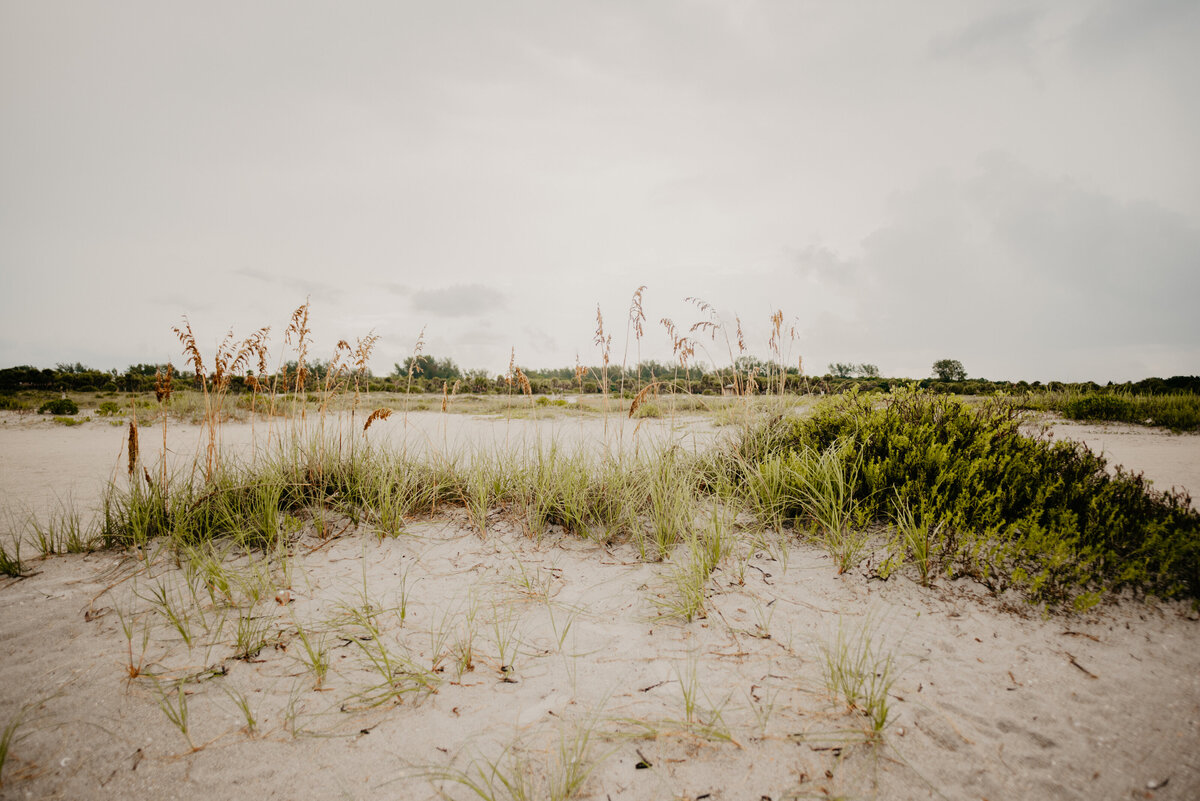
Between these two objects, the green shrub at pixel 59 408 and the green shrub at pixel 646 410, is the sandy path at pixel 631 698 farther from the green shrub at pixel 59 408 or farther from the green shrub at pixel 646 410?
the green shrub at pixel 59 408

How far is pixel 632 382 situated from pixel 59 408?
15.8 m

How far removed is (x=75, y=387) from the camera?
19.5 meters

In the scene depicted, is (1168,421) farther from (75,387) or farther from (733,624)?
(75,387)

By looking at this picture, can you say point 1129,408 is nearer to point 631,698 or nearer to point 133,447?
point 631,698

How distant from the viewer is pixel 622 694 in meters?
A: 1.94

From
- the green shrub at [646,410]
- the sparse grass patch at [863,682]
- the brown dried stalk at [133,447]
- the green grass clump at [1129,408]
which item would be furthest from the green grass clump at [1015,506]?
the green grass clump at [1129,408]

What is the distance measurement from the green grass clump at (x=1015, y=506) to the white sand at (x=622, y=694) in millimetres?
217

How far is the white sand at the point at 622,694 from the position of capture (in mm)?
1577

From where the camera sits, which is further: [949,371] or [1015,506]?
[949,371]

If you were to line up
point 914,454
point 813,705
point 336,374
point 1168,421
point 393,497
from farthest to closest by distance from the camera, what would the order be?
point 1168,421, point 336,374, point 393,497, point 914,454, point 813,705

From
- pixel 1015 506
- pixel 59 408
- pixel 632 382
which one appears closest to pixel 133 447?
pixel 1015 506

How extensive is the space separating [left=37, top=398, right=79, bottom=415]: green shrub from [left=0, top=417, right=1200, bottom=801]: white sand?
1466 cm

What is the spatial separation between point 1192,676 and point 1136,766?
79 cm

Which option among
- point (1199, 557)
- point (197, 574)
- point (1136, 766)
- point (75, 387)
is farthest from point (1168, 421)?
point (75, 387)
